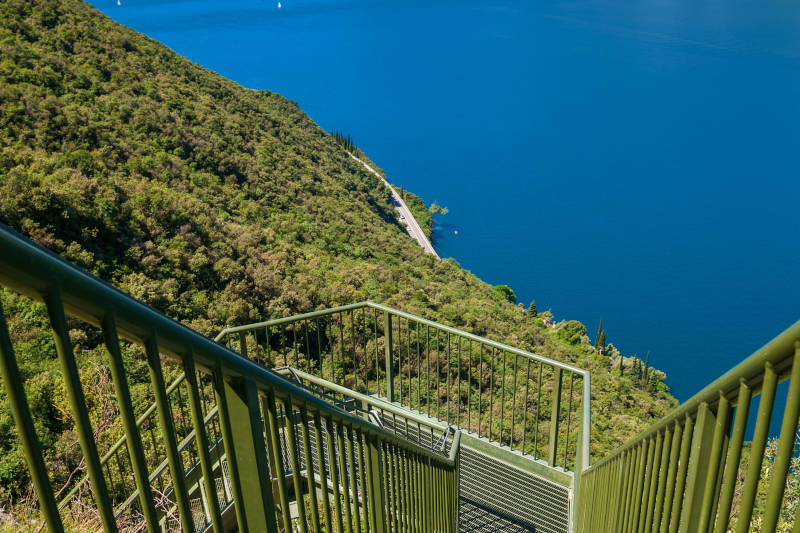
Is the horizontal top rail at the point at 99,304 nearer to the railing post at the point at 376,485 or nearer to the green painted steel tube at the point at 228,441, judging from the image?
the green painted steel tube at the point at 228,441

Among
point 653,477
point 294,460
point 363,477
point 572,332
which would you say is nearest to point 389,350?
point 363,477

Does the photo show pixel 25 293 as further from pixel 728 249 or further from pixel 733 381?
pixel 728 249

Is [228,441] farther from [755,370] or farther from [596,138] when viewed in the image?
[596,138]

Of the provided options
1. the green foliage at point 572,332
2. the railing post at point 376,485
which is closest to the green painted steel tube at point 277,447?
the railing post at point 376,485

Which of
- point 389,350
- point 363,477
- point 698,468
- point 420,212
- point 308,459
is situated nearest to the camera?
point 698,468

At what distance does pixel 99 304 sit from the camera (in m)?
0.80

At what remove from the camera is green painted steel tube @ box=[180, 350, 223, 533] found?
0.94m

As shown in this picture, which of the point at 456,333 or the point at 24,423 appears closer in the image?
the point at 24,423

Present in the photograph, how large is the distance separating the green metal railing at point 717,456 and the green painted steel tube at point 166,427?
0.98m

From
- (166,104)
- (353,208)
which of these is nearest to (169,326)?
(166,104)

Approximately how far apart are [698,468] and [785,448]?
0.38 metres

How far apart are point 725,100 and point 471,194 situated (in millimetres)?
38811

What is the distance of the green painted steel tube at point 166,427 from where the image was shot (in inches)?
34.4

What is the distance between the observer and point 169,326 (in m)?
0.93
